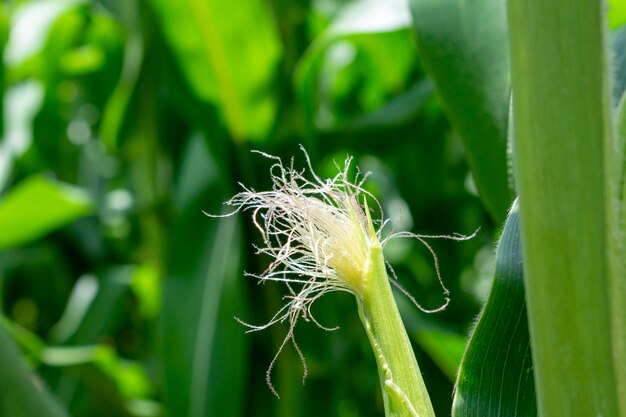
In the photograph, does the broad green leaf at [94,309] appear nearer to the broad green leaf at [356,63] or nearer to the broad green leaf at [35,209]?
the broad green leaf at [35,209]

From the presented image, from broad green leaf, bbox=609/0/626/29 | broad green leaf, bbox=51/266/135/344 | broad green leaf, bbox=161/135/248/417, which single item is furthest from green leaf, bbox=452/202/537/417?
broad green leaf, bbox=51/266/135/344

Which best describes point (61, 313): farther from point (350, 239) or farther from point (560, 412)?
point (560, 412)

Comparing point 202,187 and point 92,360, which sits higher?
point 202,187

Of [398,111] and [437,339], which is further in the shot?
[398,111]

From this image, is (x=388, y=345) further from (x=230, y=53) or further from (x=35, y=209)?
(x=35, y=209)

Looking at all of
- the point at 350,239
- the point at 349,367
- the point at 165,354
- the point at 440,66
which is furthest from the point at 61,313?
the point at 350,239

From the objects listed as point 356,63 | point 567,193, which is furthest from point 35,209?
point 567,193

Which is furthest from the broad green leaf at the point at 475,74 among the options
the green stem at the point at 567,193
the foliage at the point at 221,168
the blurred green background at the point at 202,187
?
the green stem at the point at 567,193
